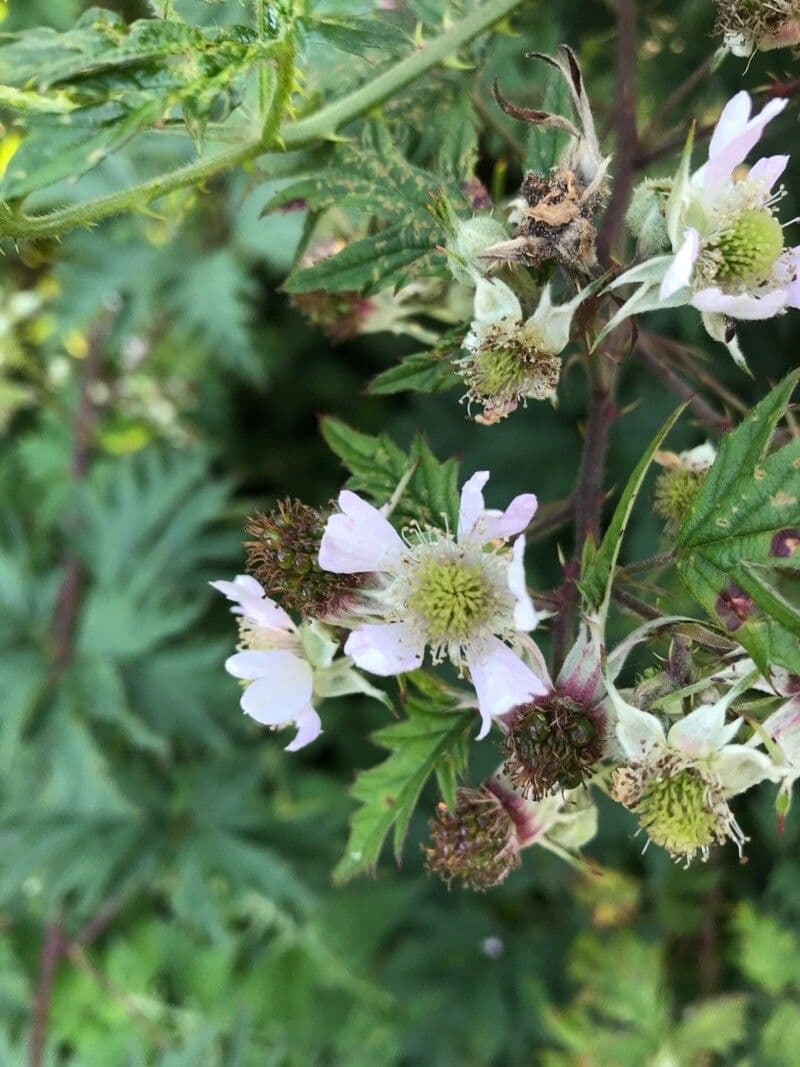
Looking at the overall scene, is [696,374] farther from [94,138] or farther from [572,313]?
[94,138]

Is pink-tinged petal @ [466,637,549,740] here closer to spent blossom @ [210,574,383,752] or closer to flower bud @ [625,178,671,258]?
spent blossom @ [210,574,383,752]

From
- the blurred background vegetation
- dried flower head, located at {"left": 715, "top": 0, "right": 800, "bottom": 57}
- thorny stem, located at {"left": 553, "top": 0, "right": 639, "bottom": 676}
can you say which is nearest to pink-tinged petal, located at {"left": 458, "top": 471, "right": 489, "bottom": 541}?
thorny stem, located at {"left": 553, "top": 0, "right": 639, "bottom": 676}

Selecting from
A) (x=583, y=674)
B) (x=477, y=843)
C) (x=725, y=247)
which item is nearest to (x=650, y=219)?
(x=725, y=247)

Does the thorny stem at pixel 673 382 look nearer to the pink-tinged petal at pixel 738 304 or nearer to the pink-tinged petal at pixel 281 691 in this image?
the pink-tinged petal at pixel 738 304

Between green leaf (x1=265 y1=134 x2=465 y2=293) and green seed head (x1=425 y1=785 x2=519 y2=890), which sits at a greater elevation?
green leaf (x1=265 y1=134 x2=465 y2=293)

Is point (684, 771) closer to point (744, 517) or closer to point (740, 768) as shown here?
point (740, 768)

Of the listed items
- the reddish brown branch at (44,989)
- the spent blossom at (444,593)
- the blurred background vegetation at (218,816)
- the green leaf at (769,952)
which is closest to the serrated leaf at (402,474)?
the spent blossom at (444,593)

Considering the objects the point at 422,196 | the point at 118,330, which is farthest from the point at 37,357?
the point at 422,196
